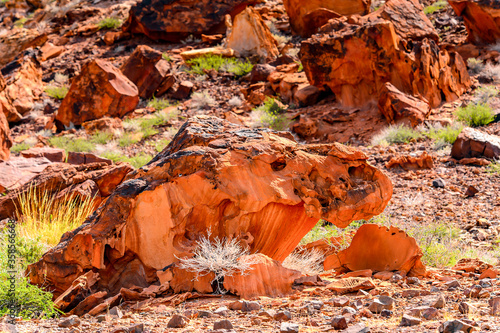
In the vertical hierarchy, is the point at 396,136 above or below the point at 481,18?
below

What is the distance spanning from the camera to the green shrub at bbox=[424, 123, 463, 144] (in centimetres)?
973

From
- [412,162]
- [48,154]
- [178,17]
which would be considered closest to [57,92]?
[178,17]

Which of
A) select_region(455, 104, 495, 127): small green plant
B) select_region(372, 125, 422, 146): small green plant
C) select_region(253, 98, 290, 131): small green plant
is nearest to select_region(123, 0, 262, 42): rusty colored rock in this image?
select_region(253, 98, 290, 131): small green plant

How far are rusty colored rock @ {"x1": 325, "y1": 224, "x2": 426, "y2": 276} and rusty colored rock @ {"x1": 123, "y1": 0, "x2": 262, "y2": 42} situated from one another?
15753 millimetres

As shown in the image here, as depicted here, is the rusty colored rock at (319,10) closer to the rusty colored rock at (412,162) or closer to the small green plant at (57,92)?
the small green plant at (57,92)

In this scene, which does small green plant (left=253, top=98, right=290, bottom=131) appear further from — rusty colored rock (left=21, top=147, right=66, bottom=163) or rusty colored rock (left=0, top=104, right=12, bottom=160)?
rusty colored rock (left=0, top=104, right=12, bottom=160)

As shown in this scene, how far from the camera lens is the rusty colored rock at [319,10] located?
1677cm

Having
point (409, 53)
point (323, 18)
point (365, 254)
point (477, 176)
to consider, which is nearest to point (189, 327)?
point (365, 254)

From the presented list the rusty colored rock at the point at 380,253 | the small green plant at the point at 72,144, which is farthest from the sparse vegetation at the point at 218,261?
the small green plant at the point at 72,144

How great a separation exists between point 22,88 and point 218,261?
14527mm

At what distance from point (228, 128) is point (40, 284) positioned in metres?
2.12

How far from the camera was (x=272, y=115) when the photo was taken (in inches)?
496

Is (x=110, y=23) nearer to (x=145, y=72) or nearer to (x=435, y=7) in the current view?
(x=145, y=72)

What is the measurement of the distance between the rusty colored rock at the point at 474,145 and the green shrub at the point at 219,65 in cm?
792
